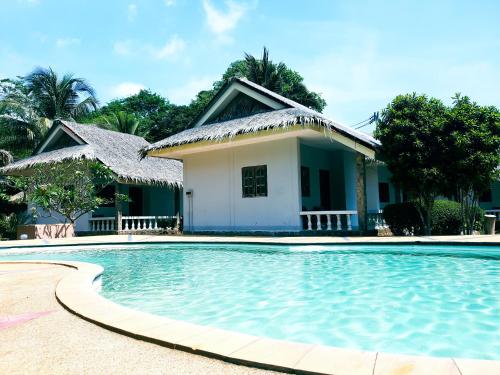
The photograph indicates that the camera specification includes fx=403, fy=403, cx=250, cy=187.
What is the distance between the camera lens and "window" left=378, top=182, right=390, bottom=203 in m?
16.7

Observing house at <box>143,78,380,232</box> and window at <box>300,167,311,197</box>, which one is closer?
house at <box>143,78,380,232</box>

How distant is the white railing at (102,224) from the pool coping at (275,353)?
46.0 ft

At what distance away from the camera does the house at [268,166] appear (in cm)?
1140

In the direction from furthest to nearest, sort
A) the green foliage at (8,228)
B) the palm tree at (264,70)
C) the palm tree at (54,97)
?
the palm tree at (264,70), the palm tree at (54,97), the green foliage at (8,228)

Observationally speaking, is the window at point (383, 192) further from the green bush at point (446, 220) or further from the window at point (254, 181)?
the window at point (254, 181)

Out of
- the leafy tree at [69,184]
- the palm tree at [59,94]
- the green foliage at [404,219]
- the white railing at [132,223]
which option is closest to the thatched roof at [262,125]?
the green foliage at [404,219]

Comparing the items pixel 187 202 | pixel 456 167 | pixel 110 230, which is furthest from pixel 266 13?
pixel 110 230

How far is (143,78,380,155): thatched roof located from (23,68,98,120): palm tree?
56.4ft

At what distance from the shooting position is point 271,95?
13.0 metres

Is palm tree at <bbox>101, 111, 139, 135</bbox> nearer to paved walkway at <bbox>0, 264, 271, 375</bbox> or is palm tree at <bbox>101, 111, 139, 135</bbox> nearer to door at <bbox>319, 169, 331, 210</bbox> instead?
door at <bbox>319, 169, 331, 210</bbox>

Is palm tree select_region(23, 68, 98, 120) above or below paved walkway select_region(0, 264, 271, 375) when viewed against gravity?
above

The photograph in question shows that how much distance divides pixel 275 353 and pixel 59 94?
3019 centimetres

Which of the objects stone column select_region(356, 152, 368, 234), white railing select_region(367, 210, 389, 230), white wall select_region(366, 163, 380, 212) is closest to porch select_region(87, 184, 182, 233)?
white wall select_region(366, 163, 380, 212)

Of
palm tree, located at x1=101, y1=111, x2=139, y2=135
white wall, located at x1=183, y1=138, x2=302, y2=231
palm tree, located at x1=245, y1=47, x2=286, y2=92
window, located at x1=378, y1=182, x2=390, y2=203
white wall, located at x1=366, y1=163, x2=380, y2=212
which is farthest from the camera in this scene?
palm tree, located at x1=245, y1=47, x2=286, y2=92
